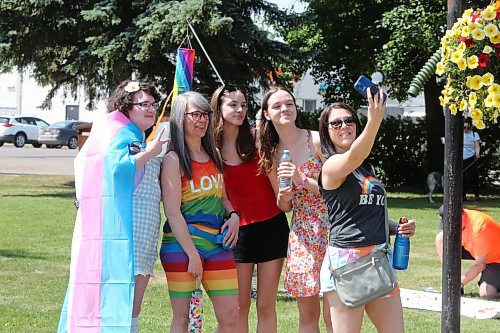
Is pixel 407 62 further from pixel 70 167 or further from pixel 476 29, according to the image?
pixel 476 29

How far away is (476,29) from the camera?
14.2ft

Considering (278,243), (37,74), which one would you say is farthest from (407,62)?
(278,243)

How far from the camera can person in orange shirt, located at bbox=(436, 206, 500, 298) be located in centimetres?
813

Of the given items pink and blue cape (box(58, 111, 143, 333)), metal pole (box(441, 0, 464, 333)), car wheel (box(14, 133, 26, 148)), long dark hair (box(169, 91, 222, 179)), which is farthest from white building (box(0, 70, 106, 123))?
metal pole (box(441, 0, 464, 333))

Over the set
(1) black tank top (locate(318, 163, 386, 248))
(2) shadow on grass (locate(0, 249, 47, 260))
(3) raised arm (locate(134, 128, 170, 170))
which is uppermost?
(3) raised arm (locate(134, 128, 170, 170))

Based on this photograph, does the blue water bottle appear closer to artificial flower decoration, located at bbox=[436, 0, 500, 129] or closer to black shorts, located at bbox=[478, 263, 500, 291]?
artificial flower decoration, located at bbox=[436, 0, 500, 129]

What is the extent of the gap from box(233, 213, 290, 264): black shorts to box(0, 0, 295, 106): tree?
11.9 meters

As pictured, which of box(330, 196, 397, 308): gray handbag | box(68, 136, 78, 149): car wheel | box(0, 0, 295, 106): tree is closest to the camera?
box(330, 196, 397, 308): gray handbag

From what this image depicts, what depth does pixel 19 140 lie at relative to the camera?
40406mm

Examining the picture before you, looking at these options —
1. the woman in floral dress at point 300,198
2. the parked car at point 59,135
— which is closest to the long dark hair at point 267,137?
the woman in floral dress at point 300,198

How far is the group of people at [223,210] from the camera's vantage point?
4.62 m

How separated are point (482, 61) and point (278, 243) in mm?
1755

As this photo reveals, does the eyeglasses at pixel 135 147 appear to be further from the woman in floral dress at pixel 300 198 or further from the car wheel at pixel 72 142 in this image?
the car wheel at pixel 72 142

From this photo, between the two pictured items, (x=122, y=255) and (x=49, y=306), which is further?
(x=49, y=306)
